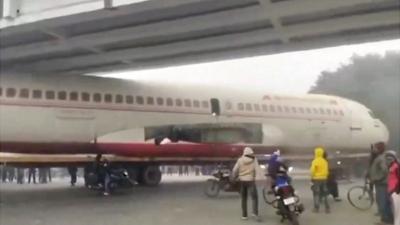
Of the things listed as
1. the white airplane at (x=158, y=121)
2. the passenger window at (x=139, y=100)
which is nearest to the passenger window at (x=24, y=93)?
the white airplane at (x=158, y=121)

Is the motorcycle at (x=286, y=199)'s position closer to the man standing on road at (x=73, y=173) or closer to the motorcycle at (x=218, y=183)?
the motorcycle at (x=218, y=183)

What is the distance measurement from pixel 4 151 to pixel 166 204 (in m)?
5.73

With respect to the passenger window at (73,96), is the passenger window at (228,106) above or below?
below

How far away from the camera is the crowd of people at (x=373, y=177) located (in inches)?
351

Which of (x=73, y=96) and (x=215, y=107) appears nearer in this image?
(x=73, y=96)

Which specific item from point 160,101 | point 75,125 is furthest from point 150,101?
point 75,125

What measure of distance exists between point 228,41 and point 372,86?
24.4 feet

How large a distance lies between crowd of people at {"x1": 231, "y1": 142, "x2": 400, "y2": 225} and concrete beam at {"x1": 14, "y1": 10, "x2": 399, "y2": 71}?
3.52 m

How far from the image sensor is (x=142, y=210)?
1220cm

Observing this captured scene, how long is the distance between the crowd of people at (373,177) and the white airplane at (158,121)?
6347 millimetres

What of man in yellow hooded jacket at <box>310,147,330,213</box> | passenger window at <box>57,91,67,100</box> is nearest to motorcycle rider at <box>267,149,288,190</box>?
man in yellow hooded jacket at <box>310,147,330,213</box>

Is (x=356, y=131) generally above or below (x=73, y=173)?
above

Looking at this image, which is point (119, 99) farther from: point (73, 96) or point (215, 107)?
point (215, 107)

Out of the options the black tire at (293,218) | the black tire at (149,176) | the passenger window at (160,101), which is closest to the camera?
the black tire at (293,218)
